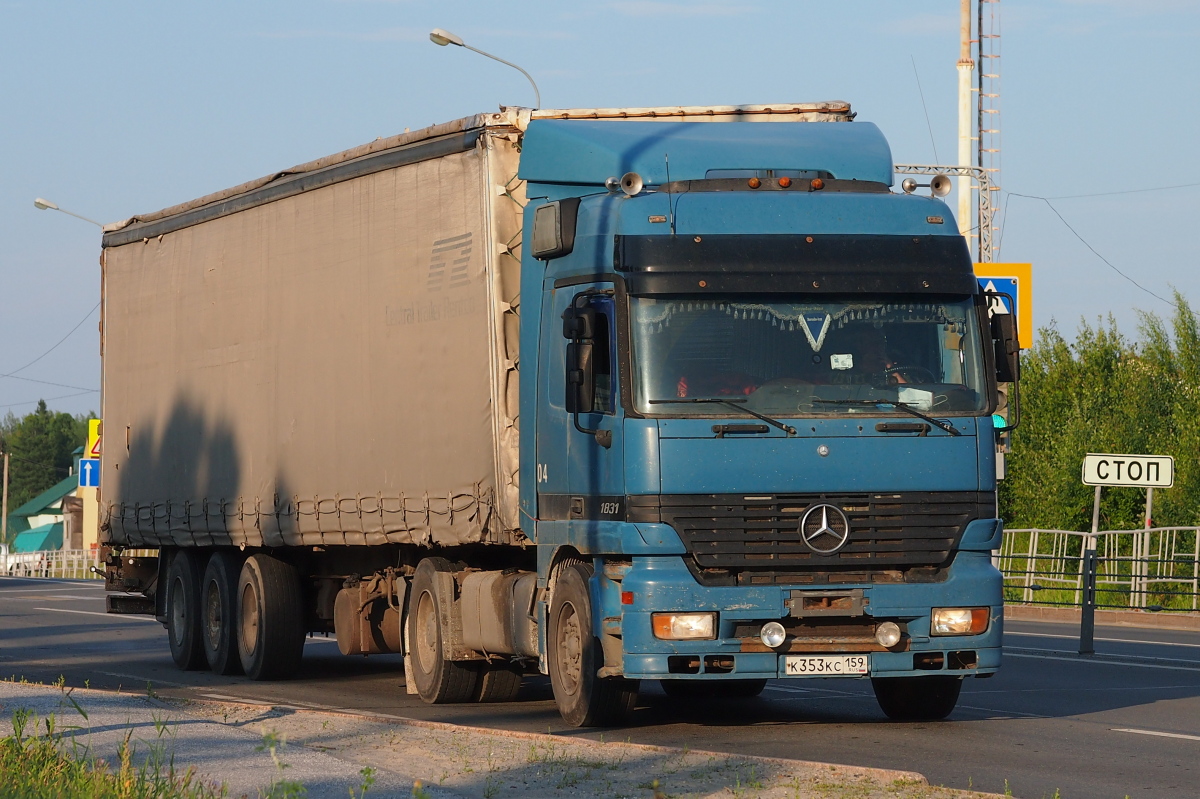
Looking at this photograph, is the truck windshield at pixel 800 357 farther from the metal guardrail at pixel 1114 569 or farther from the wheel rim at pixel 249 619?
the metal guardrail at pixel 1114 569

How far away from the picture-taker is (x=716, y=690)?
1516cm

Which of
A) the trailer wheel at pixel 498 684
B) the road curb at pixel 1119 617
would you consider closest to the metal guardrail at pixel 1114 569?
the road curb at pixel 1119 617

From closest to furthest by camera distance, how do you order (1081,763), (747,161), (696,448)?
(1081,763) < (696,448) < (747,161)

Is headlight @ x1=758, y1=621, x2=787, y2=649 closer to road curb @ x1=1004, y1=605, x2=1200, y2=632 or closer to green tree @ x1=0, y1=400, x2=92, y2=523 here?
road curb @ x1=1004, y1=605, x2=1200, y2=632

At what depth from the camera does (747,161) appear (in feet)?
41.1

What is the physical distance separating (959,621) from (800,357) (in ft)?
6.36

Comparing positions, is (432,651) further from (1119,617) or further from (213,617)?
(1119,617)

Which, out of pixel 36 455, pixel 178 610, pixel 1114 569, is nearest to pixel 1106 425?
pixel 1114 569

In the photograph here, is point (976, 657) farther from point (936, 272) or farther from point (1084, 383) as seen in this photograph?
point (1084, 383)

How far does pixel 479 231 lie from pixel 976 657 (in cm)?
478

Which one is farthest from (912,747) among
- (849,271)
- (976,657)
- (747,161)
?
(747,161)

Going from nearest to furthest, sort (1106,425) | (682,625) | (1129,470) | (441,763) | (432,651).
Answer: (441,763)
(682,625)
(432,651)
(1129,470)
(1106,425)

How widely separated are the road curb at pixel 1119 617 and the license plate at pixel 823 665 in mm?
16304

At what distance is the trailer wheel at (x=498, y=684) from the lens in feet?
48.1
